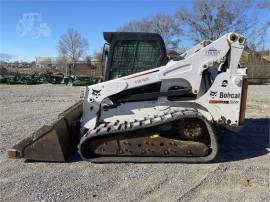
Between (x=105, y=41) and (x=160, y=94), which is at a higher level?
(x=105, y=41)

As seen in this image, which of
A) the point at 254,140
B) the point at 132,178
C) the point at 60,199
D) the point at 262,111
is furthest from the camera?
the point at 262,111

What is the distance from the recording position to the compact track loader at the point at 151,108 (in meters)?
5.89

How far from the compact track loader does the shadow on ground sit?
0.47 metres

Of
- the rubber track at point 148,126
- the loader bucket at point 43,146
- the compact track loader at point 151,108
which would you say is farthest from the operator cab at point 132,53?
the loader bucket at point 43,146

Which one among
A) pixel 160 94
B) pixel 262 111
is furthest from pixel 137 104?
pixel 262 111

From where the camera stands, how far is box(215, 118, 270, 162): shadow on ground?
6.40 m

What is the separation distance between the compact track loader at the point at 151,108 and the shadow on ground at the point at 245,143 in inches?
18.5

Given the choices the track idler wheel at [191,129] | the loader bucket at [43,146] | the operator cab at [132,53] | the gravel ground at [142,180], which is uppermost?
the operator cab at [132,53]

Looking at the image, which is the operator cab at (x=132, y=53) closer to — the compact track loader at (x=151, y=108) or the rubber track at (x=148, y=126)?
the compact track loader at (x=151, y=108)

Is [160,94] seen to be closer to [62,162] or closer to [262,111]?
[62,162]

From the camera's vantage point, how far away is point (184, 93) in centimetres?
649

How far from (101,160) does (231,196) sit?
6.85 ft

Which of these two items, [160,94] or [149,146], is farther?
[160,94]

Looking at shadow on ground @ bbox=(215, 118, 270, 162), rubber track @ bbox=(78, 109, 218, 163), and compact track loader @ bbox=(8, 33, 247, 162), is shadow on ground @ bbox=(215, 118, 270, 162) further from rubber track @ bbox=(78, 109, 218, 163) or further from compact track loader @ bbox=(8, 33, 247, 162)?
compact track loader @ bbox=(8, 33, 247, 162)
